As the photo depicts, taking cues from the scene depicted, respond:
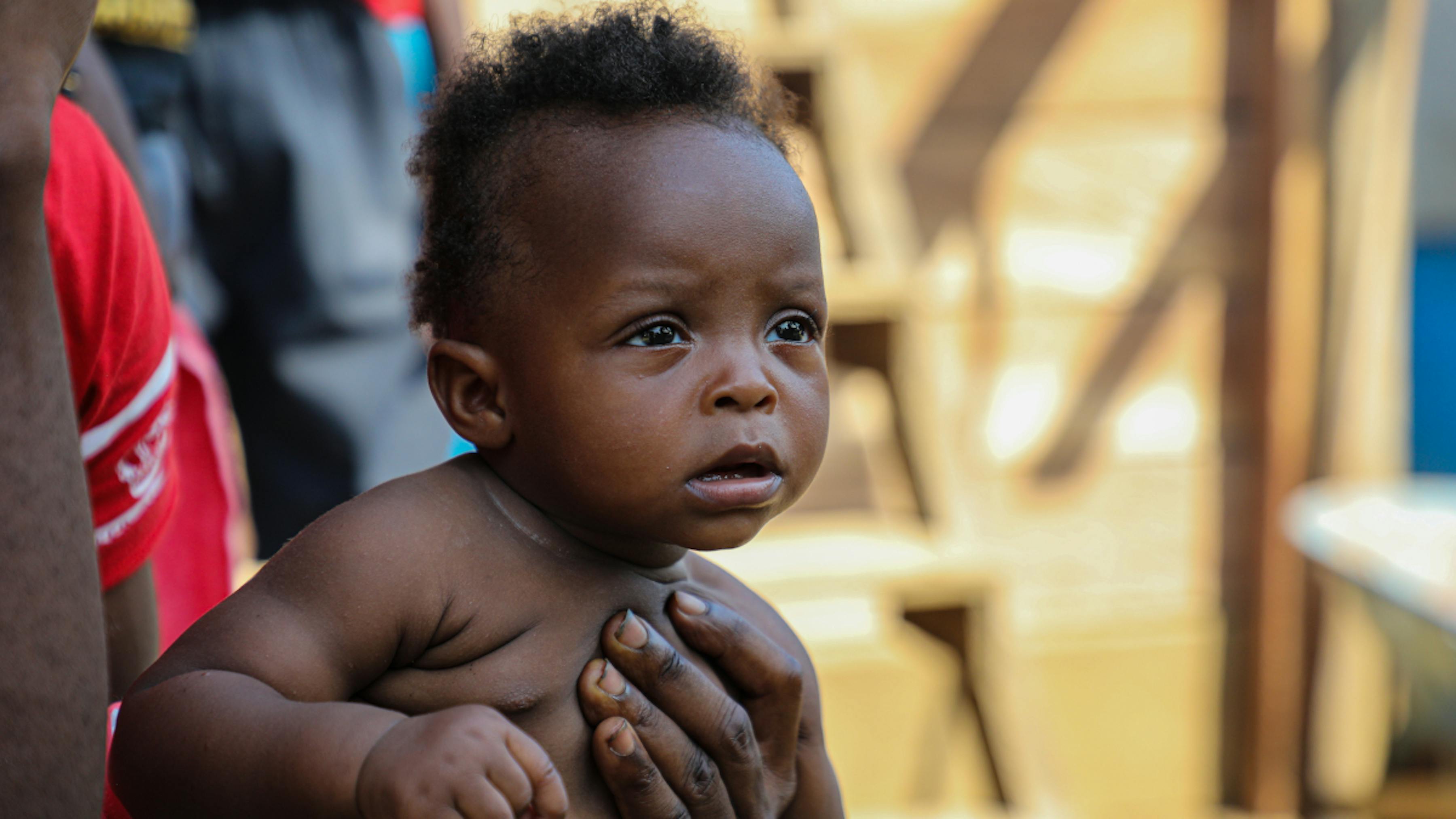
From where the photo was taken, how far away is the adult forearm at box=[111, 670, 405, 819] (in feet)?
1.95

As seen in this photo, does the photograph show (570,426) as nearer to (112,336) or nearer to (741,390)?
(741,390)

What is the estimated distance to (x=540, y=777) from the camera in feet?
1.94

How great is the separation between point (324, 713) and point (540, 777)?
0.12 m

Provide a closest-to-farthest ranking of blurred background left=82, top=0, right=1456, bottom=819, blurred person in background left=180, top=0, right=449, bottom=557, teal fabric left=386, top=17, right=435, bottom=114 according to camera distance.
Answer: blurred person in background left=180, top=0, right=449, bottom=557 < teal fabric left=386, top=17, right=435, bottom=114 < blurred background left=82, top=0, right=1456, bottom=819

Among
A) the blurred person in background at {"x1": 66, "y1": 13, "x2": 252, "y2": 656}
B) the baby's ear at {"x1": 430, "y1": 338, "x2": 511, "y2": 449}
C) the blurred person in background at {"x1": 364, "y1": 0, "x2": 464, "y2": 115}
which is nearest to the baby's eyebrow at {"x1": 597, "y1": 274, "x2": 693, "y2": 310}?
the baby's ear at {"x1": 430, "y1": 338, "x2": 511, "y2": 449}

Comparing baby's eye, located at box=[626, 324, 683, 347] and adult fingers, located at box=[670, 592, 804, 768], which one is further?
adult fingers, located at box=[670, 592, 804, 768]

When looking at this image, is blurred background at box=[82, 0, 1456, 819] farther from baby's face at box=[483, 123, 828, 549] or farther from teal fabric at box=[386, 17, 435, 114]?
baby's face at box=[483, 123, 828, 549]

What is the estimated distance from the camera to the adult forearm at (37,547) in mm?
562

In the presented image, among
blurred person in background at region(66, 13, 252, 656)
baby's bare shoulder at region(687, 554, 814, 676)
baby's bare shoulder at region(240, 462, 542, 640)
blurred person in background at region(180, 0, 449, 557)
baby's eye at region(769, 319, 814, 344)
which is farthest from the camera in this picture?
blurred person in background at region(180, 0, 449, 557)

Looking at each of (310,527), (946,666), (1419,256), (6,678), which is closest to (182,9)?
(310,527)

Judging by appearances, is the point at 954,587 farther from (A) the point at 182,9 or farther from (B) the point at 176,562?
(A) the point at 182,9

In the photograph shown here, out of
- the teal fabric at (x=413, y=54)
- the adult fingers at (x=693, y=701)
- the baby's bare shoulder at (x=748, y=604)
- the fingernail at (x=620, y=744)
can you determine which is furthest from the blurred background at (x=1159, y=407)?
the fingernail at (x=620, y=744)

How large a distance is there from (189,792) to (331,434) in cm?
124

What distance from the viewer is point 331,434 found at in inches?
71.7
